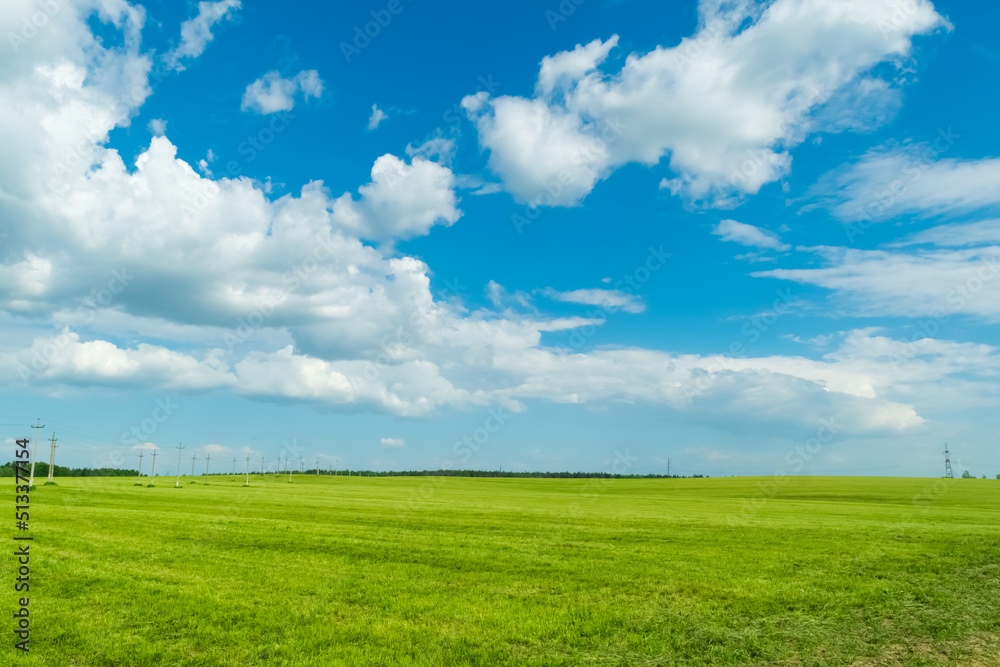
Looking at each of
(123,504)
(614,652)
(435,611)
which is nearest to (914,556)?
(614,652)

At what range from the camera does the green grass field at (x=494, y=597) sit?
12.9 metres

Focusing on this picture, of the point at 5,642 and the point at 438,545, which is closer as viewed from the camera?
the point at 5,642

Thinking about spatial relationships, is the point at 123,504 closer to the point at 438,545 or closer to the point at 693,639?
the point at 438,545

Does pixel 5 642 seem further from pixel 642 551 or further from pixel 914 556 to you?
pixel 914 556

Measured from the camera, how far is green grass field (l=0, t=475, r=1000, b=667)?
42.4 feet

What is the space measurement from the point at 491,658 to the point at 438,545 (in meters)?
13.3

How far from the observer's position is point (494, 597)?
17.3 meters

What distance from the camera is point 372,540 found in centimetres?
2648

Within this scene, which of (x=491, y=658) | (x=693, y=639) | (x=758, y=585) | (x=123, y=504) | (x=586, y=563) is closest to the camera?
(x=491, y=658)

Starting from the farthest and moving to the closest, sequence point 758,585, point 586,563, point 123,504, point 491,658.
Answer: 1. point 123,504
2. point 586,563
3. point 758,585
4. point 491,658

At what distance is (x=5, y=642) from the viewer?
12.7 metres

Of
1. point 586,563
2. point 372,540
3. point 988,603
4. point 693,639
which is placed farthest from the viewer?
point 372,540

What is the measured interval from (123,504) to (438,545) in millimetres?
31719

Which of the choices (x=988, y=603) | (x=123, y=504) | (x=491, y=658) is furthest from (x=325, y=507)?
(x=988, y=603)
